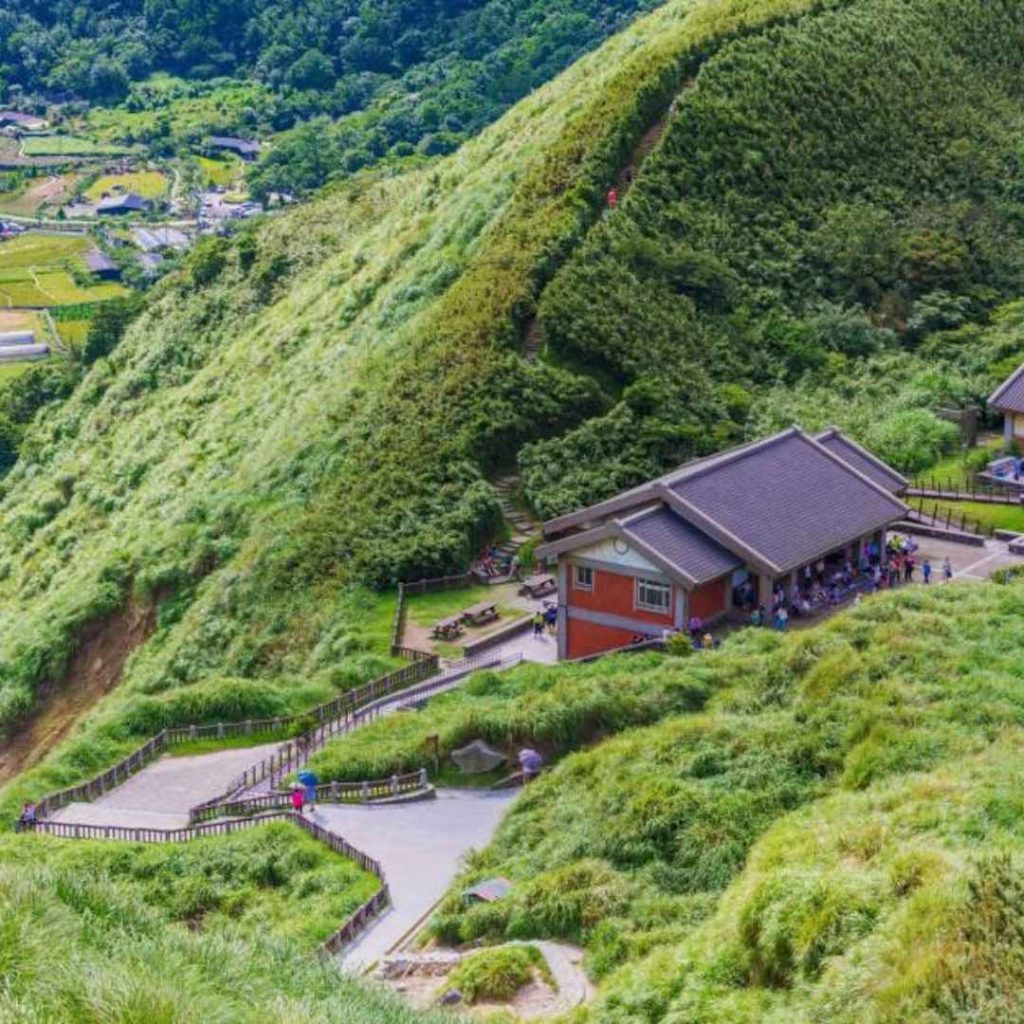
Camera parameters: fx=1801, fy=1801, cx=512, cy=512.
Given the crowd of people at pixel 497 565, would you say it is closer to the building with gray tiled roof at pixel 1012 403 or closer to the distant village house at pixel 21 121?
the building with gray tiled roof at pixel 1012 403

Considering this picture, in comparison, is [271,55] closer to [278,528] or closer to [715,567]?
[278,528]

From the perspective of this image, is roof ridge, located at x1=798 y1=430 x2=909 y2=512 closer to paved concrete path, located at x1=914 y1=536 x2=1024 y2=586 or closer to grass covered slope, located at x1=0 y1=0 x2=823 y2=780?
paved concrete path, located at x1=914 y1=536 x2=1024 y2=586

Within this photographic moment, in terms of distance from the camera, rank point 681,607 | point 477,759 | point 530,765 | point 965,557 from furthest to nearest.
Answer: point 965,557 < point 681,607 < point 477,759 < point 530,765

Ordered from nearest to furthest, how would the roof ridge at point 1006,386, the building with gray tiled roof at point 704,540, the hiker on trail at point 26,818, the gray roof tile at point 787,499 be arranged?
1. the hiker on trail at point 26,818
2. the building with gray tiled roof at point 704,540
3. the gray roof tile at point 787,499
4. the roof ridge at point 1006,386

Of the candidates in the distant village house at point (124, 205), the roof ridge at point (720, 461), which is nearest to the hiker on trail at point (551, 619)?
the roof ridge at point (720, 461)

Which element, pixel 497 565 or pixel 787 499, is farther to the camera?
pixel 497 565

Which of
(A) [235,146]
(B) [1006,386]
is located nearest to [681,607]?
(B) [1006,386]

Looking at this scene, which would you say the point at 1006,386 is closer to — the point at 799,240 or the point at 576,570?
the point at 799,240
